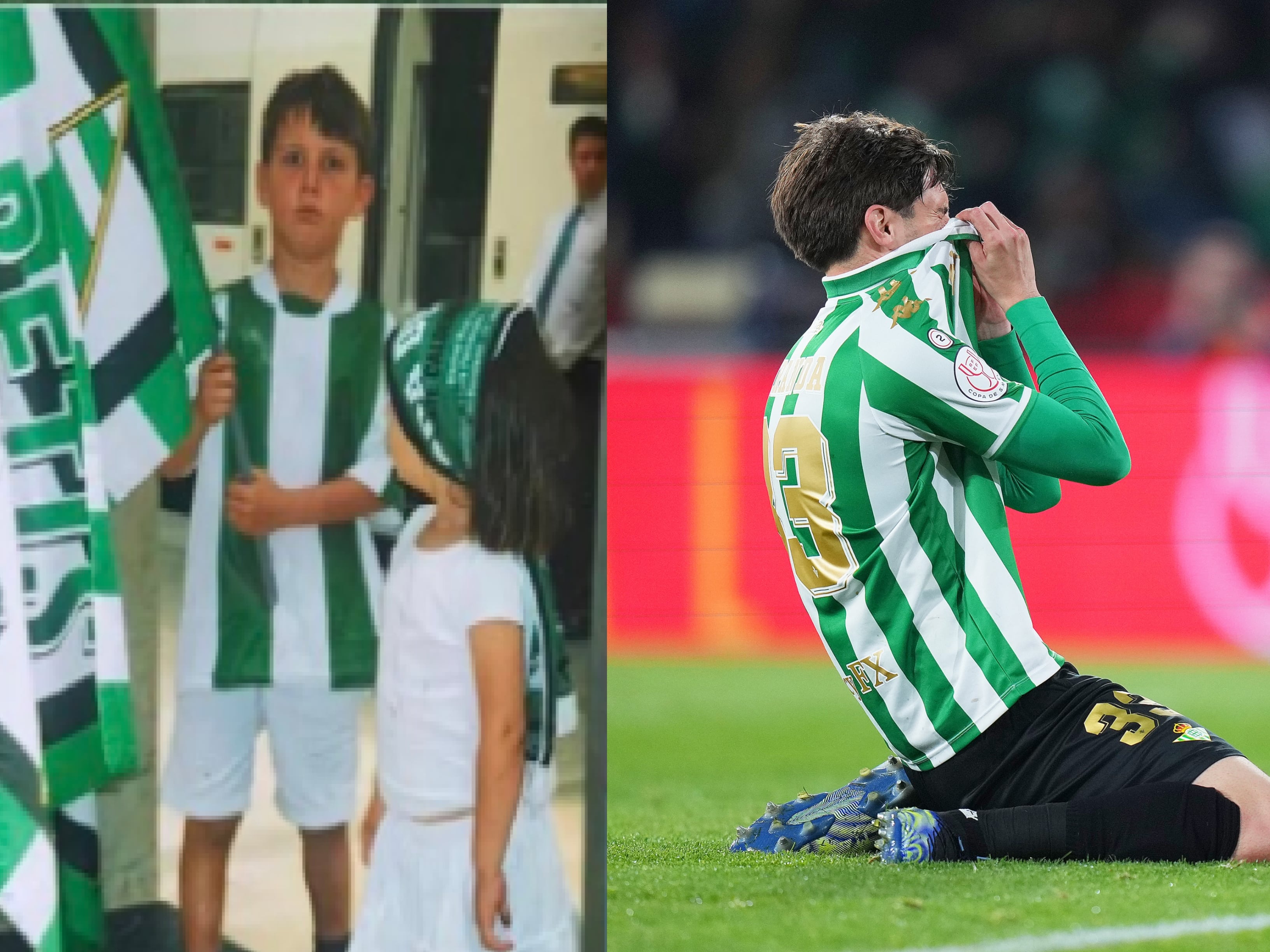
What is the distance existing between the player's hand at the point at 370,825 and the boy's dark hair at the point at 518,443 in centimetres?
34

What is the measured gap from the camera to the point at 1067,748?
2.13m

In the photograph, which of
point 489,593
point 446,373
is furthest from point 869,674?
point 446,373

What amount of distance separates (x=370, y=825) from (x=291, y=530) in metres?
0.37

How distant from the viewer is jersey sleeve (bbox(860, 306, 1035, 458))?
2.05 m

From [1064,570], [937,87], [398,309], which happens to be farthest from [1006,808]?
[937,87]

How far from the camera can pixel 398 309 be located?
66.6 inches

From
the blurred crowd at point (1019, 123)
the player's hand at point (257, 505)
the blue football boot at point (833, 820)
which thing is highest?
the blurred crowd at point (1019, 123)

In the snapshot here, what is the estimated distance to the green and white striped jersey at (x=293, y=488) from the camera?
1.69 m

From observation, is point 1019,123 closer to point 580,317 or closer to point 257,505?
point 580,317

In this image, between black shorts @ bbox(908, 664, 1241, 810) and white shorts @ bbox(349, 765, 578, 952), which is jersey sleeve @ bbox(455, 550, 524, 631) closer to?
white shorts @ bbox(349, 765, 578, 952)

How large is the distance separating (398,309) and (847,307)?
2.62 feet

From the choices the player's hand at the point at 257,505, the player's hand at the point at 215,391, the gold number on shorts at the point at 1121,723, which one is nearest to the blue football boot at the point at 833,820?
the gold number on shorts at the point at 1121,723

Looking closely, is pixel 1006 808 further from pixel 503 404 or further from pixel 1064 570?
pixel 1064 570

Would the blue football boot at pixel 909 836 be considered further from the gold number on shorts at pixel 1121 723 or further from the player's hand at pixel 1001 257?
the player's hand at pixel 1001 257
